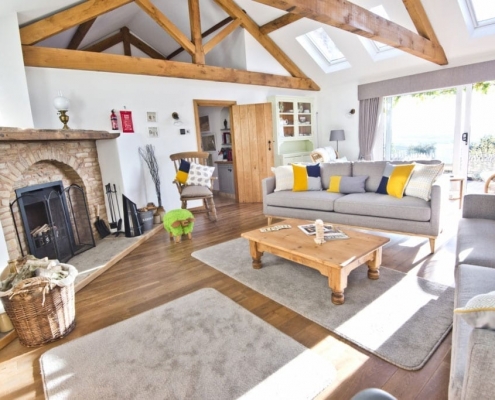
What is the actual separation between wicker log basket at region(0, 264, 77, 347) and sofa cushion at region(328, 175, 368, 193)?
3.04m

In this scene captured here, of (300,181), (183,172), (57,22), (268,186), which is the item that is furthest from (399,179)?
(57,22)

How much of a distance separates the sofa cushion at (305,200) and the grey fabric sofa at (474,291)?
1406 millimetres

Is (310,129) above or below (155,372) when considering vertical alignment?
above

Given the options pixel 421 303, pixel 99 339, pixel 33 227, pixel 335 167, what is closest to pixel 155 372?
pixel 99 339

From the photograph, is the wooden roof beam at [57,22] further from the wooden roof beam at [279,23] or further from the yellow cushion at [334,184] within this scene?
the yellow cushion at [334,184]

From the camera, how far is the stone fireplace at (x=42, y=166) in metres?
2.63

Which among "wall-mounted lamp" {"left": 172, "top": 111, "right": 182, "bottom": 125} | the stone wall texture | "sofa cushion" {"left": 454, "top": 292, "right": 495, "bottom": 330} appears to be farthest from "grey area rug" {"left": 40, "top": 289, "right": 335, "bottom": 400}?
"wall-mounted lamp" {"left": 172, "top": 111, "right": 182, "bottom": 125}

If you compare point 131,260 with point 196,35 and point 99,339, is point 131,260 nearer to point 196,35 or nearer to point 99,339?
point 99,339

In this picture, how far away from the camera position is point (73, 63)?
3.94 meters

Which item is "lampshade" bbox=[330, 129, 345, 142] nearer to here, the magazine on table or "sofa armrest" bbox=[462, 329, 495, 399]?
the magazine on table

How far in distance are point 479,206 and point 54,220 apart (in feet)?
13.2

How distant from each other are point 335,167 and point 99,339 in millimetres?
3280

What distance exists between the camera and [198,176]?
462 centimetres

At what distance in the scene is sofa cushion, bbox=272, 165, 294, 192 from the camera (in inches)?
162
